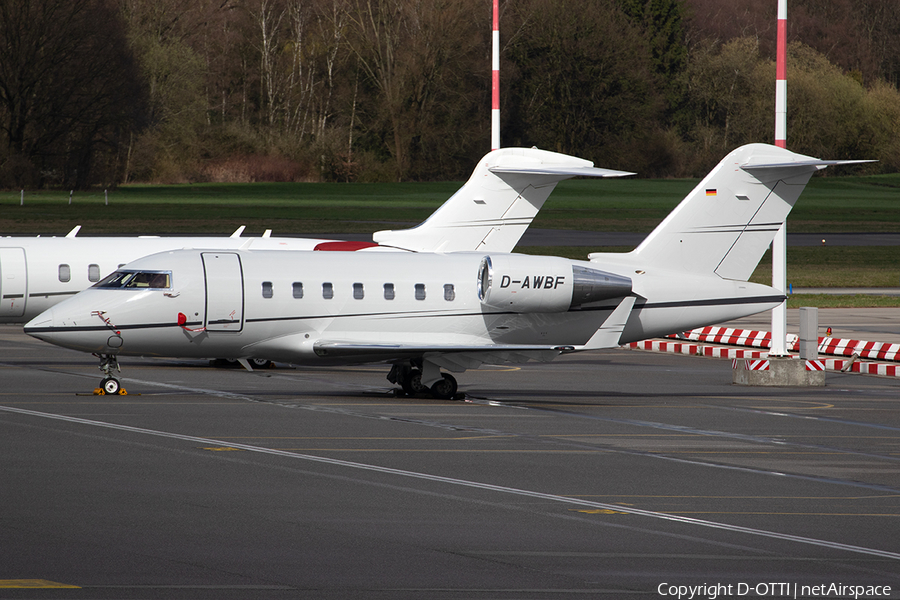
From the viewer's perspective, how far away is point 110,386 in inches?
875

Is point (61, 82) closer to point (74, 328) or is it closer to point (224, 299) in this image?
point (224, 299)

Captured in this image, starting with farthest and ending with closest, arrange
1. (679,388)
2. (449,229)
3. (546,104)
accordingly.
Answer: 1. (546,104)
2. (449,229)
3. (679,388)

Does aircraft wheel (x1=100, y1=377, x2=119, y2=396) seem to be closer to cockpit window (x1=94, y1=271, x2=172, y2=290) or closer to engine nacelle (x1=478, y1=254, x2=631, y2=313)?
cockpit window (x1=94, y1=271, x2=172, y2=290)

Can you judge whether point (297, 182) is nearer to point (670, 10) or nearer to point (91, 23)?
point (91, 23)

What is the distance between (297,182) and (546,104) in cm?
2743

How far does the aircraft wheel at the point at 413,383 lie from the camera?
76.1ft

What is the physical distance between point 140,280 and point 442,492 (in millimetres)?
10298

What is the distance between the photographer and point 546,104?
125125mm

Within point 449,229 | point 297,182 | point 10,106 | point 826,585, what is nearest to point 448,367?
point 449,229

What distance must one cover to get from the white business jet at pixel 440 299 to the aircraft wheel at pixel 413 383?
0.02 metres

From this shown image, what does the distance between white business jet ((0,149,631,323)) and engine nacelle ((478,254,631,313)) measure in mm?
3858

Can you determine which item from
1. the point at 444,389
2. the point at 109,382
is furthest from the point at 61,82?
the point at 444,389

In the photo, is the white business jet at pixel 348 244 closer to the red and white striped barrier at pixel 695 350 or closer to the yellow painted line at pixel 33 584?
the red and white striped barrier at pixel 695 350

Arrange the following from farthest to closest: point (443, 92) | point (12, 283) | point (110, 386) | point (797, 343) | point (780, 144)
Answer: point (443, 92) → point (797, 343) → point (12, 283) → point (780, 144) → point (110, 386)
